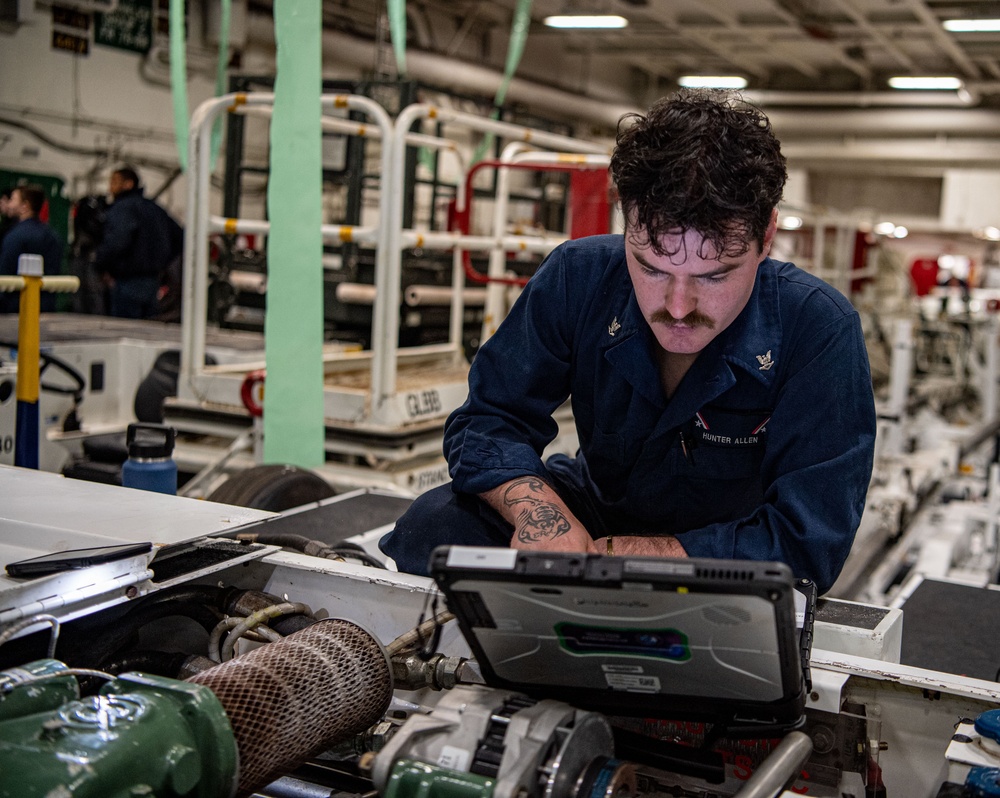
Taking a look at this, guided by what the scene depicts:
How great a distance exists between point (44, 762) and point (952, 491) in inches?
225

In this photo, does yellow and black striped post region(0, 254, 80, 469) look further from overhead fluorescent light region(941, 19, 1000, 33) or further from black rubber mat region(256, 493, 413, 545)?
overhead fluorescent light region(941, 19, 1000, 33)

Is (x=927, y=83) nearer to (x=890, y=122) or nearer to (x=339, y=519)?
(x=890, y=122)

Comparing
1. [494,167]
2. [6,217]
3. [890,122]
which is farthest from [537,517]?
[890,122]

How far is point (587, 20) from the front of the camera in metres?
11.4

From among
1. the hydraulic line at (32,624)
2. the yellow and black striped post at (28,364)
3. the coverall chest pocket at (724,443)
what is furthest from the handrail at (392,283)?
the hydraulic line at (32,624)

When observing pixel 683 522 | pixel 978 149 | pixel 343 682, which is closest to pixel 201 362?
pixel 683 522

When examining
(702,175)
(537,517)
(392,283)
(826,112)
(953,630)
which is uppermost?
(826,112)

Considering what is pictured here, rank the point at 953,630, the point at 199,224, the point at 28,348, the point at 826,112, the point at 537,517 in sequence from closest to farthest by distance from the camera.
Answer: the point at 537,517
the point at 953,630
the point at 28,348
the point at 199,224
the point at 826,112

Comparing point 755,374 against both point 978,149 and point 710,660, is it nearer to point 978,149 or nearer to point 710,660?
point 710,660

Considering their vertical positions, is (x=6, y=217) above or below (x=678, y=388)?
above

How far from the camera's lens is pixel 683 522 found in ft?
6.31

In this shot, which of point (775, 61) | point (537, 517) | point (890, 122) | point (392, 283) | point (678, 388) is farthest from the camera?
point (775, 61)

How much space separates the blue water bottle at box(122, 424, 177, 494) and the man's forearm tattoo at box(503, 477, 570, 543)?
1.09m

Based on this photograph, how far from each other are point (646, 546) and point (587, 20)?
34.8 ft
